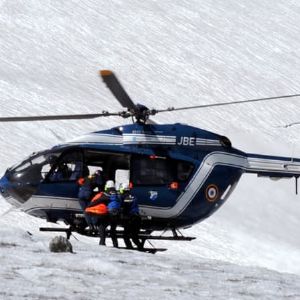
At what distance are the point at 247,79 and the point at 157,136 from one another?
22.2 meters

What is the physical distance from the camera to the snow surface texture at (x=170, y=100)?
1094 cm

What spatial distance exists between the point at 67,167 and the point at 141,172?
1.31 meters

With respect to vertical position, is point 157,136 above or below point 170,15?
below

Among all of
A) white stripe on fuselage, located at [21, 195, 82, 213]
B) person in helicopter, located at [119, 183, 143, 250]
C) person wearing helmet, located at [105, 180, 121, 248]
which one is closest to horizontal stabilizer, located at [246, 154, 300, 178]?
person in helicopter, located at [119, 183, 143, 250]

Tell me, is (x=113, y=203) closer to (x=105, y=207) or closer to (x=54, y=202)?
(x=105, y=207)

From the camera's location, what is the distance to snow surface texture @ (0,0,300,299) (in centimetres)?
1094

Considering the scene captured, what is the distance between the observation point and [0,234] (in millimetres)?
12984

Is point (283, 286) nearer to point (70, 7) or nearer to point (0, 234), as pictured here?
point (0, 234)

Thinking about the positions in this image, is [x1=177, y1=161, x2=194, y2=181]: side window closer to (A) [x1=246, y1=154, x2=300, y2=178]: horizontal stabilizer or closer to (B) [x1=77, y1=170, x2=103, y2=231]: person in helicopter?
(A) [x1=246, y1=154, x2=300, y2=178]: horizontal stabilizer

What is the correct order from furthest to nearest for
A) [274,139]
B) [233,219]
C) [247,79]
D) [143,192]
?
[247,79], [274,139], [233,219], [143,192]

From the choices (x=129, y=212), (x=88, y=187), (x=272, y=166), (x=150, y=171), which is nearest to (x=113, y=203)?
(x=129, y=212)

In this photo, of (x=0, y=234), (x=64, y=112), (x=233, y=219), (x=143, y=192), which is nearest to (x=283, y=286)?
(x=0, y=234)

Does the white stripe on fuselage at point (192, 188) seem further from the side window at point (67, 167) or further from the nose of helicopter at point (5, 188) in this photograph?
the nose of helicopter at point (5, 188)

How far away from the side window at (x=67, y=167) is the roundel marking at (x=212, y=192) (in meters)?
2.33
